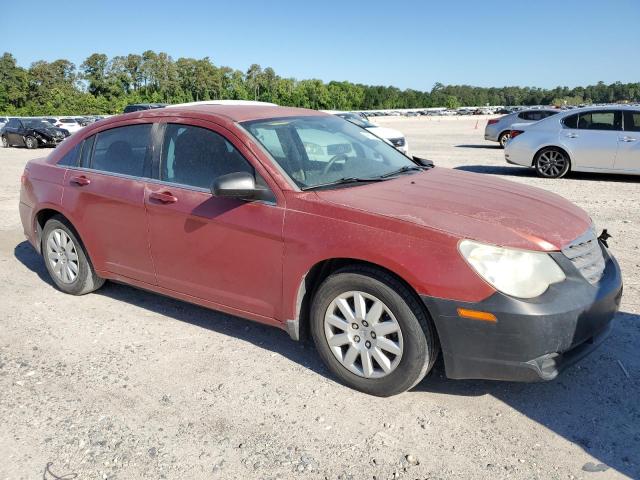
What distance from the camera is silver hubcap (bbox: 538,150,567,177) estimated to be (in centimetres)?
1200

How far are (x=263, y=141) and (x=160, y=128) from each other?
0.94 metres

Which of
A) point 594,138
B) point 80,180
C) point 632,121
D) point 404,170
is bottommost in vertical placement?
point 80,180

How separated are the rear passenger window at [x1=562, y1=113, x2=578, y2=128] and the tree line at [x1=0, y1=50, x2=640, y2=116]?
73.8m

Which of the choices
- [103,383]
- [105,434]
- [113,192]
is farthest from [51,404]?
[113,192]

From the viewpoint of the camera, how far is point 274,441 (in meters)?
2.95

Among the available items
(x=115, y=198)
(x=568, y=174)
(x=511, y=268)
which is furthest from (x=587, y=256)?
(x=568, y=174)

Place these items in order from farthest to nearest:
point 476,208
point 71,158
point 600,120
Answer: point 600,120
point 71,158
point 476,208

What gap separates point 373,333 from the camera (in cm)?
326

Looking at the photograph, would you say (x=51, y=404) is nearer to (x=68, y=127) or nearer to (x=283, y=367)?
(x=283, y=367)

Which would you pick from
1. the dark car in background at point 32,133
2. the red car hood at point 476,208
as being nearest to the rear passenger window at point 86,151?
the red car hood at point 476,208

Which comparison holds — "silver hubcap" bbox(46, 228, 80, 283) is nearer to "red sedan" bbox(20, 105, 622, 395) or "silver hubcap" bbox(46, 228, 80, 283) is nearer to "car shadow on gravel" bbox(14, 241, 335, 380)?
"red sedan" bbox(20, 105, 622, 395)

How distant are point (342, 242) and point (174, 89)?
4188 inches

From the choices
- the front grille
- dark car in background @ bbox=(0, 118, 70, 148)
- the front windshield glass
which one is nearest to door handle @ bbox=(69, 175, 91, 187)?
the front windshield glass

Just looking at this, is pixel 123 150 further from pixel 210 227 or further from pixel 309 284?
pixel 309 284
